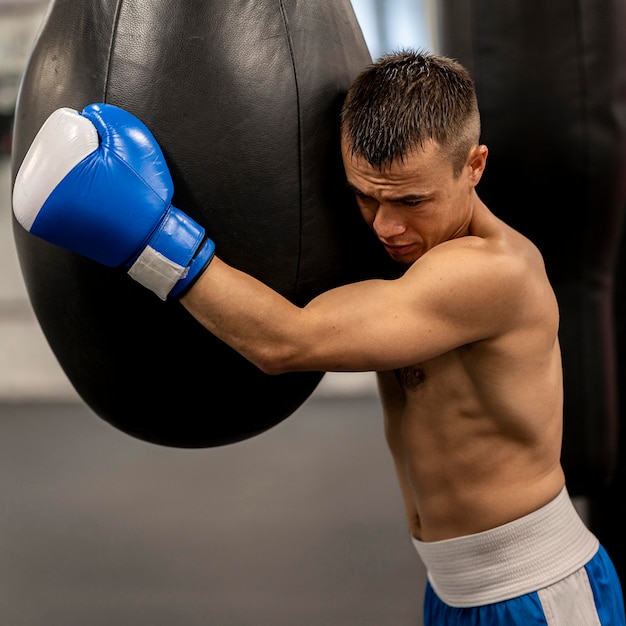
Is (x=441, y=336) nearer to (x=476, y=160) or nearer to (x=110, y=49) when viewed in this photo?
(x=476, y=160)

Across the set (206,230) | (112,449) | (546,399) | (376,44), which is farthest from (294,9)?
(376,44)

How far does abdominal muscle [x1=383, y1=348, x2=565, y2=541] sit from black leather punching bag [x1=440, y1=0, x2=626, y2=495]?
1.71 feet

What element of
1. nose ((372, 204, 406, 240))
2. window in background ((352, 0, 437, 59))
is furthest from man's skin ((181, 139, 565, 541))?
window in background ((352, 0, 437, 59))

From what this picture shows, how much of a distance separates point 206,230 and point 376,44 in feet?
12.6

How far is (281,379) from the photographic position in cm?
120

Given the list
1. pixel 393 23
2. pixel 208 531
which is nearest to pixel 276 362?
pixel 208 531

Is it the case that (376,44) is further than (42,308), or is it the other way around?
(376,44)

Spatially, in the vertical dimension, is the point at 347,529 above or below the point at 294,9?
below

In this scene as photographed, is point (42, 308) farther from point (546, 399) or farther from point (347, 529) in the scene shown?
point (347, 529)

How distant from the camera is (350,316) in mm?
1063

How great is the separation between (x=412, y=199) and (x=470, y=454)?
393 millimetres

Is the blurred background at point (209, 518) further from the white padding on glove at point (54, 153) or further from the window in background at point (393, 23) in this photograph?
the white padding on glove at point (54, 153)

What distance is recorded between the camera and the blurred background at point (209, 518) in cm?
256

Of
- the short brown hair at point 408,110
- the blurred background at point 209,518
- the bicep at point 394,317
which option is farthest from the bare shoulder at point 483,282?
the blurred background at point 209,518
